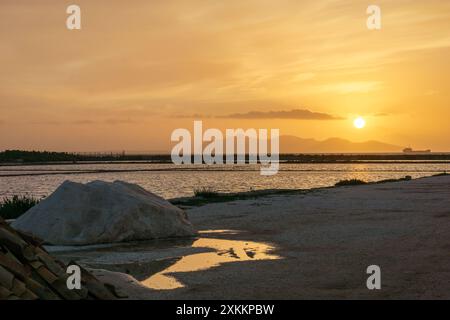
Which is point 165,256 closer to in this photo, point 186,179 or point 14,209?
point 14,209

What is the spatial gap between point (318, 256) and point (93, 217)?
609 centimetres

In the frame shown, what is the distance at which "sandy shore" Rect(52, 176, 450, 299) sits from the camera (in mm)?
9547

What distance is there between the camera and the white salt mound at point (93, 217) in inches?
598

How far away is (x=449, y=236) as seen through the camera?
14578mm

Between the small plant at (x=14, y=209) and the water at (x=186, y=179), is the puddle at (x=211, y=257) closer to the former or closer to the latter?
the small plant at (x=14, y=209)

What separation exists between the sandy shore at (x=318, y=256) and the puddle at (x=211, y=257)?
0.43ft

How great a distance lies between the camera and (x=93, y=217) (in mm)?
15555

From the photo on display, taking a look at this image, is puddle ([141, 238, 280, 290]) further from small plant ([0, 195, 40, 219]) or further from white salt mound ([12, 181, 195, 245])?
small plant ([0, 195, 40, 219])

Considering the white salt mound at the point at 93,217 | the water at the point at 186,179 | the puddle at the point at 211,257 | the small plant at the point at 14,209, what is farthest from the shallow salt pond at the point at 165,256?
the water at the point at 186,179

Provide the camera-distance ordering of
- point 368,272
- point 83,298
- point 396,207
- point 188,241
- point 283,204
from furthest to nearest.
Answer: point 283,204, point 396,207, point 188,241, point 368,272, point 83,298

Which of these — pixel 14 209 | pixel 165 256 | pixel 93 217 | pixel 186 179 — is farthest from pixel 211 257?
pixel 186 179
